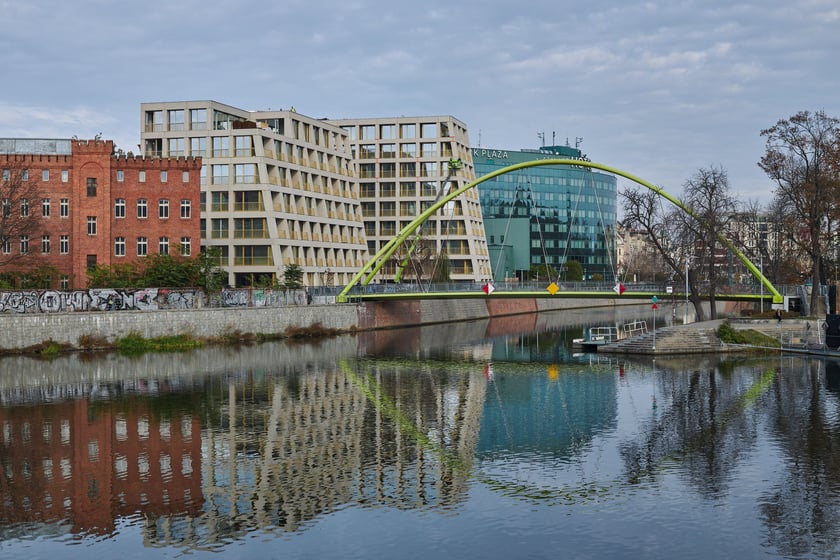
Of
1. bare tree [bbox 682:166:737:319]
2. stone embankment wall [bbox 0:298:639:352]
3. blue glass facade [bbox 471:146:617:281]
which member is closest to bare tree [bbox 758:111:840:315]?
bare tree [bbox 682:166:737:319]

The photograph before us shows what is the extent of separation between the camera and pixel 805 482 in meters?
28.8

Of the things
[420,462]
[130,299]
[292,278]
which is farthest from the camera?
[292,278]

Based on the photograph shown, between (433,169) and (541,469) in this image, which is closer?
(541,469)

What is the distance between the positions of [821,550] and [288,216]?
8151 centimetres

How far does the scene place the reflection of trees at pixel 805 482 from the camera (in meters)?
23.6

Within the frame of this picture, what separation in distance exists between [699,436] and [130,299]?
49340mm

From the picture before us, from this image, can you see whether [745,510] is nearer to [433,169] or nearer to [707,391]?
[707,391]

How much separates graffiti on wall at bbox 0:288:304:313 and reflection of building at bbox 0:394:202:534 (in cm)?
2427

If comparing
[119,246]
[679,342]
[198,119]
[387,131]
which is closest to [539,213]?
[387,131]

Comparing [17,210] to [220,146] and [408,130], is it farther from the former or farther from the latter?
[408,130]

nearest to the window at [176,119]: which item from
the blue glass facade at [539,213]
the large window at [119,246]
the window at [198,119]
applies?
the window at [198,119]

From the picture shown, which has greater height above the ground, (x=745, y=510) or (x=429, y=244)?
(x=429, y=244)

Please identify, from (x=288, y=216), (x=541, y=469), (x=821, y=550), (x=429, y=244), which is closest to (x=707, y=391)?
(x=541, y=469)

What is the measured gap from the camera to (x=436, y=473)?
31016mm
